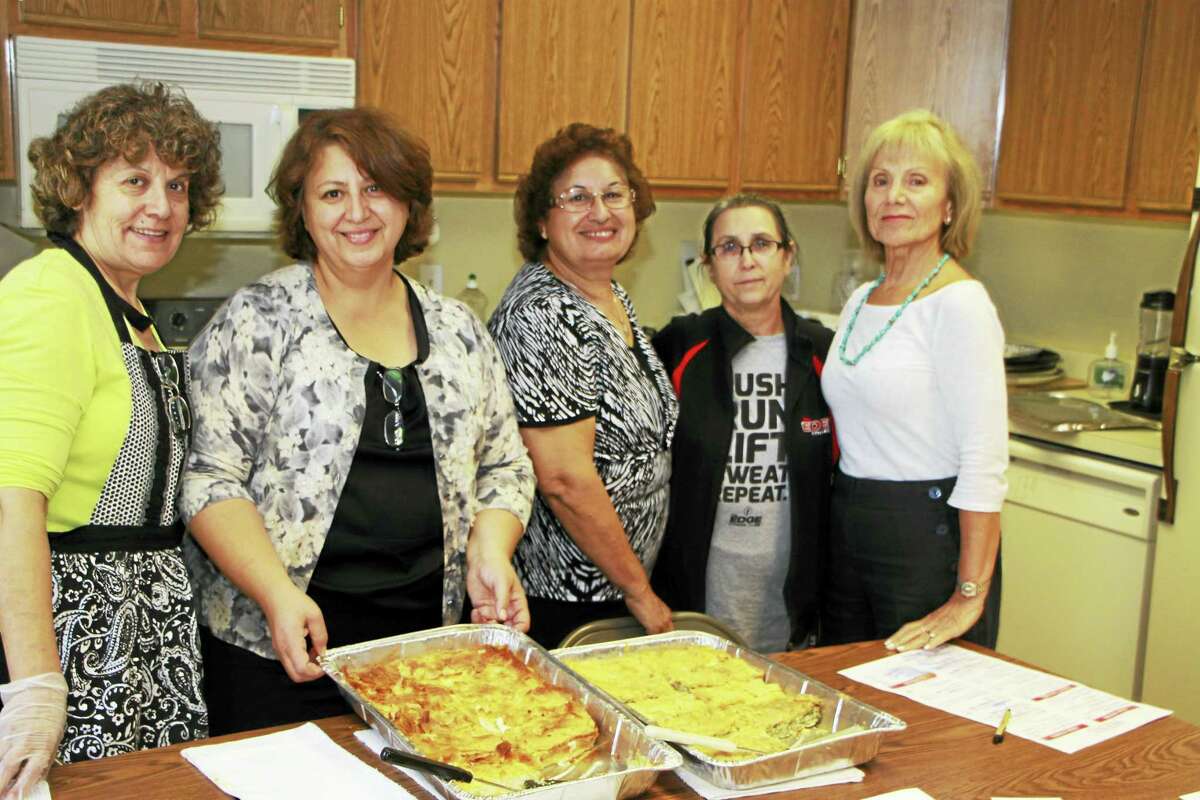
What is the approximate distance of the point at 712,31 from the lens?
3.75 m

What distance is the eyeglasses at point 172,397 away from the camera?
5.55ft

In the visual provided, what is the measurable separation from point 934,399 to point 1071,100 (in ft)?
6.06

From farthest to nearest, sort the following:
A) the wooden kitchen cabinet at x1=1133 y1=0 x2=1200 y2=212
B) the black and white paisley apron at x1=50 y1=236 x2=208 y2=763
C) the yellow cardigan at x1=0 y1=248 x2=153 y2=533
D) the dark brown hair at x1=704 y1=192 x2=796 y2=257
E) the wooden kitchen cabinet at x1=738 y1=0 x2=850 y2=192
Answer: the wooden kitchen cabinet at x1=738 y1=0 x2=850 y2=192
the wooden kitchen cabinet at x1=1133 y1=0 x2=1200 y2=212
the dark brown hair at x1=704 y1=192 x2=796 y2=257
the black and white paisley apron at x1=50 y1=236 x2=208 y2=763
the yellow cardigan at x1=0 y1=248 x2=153 y2=533

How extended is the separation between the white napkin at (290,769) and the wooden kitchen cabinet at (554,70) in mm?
2259

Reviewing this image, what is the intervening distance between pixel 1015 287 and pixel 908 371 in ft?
7.57

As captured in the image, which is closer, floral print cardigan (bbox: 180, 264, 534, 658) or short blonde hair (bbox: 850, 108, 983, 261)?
floral print cardigan (bbox: 180, 264, 534, 658)

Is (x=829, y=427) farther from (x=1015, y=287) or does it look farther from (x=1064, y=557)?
(x=1015, y=287)

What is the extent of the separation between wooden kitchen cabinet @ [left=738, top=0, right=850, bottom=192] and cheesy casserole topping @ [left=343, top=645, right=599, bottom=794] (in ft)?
8.57

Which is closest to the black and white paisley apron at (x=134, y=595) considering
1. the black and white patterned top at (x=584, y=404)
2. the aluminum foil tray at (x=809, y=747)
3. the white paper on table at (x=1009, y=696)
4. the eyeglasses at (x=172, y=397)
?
the eyeglasses at (x=172, y=397)

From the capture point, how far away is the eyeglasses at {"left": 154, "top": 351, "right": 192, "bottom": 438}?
5.55 feet

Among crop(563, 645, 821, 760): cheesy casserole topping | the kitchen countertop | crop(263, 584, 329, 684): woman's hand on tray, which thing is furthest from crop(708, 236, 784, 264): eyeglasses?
the kitchen countertop

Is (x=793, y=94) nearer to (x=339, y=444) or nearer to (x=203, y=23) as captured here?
(x=203, y=23)

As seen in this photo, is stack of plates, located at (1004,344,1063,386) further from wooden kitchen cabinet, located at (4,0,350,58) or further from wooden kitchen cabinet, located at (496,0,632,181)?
wooden kitchen cabinet, located at (4,0,350,58)

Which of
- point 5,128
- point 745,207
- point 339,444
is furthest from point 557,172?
point 5,128
